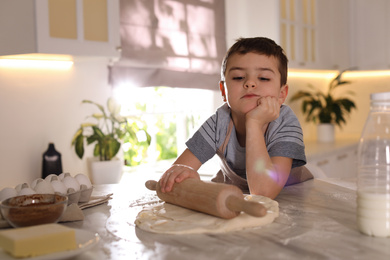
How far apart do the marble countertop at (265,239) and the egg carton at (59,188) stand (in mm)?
53

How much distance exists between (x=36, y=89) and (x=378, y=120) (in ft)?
6.39

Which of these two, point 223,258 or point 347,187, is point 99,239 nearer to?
point 223,258

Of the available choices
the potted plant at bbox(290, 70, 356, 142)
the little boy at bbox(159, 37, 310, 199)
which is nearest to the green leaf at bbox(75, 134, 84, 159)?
the little boy at bbox(159, 37, 310, 199)

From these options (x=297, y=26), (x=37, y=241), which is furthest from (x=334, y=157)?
(x=37, y=241)

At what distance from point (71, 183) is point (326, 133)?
10.3ft

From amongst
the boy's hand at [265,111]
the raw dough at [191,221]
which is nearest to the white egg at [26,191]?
the raw dough at [191,221]

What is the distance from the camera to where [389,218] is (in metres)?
0.88

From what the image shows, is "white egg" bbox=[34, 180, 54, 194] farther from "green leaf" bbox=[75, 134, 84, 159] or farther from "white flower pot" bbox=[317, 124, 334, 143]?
"white flower pot" bbox=[317, 124, 334, 143]

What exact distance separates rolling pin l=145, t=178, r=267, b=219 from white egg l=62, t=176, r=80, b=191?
10.0 inches

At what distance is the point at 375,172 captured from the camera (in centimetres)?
93

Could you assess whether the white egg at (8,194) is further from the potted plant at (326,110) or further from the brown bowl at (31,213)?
the potted plant at (326,110)

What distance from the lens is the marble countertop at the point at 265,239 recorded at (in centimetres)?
81

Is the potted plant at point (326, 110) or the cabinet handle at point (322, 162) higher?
the potted plant at point (326, 110)

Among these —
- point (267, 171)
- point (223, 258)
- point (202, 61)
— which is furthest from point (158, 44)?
point (223, 258)
